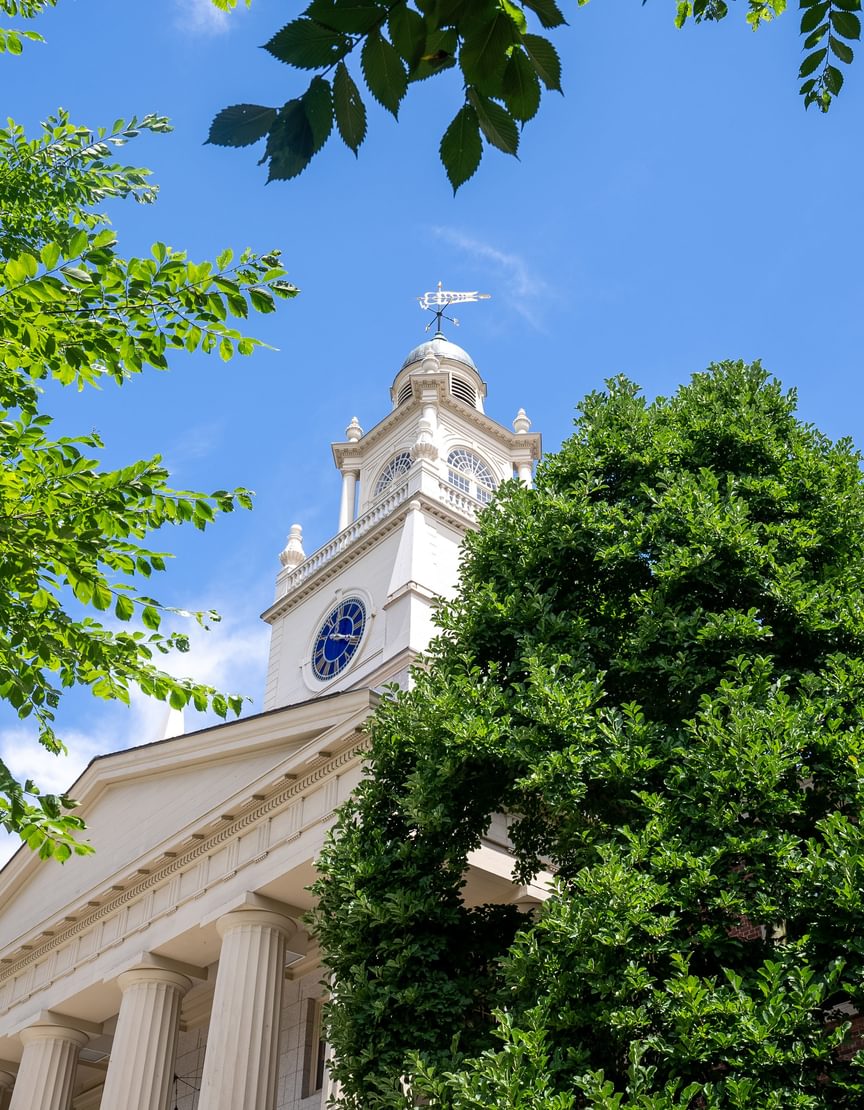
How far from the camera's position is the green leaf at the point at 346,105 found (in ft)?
11.6

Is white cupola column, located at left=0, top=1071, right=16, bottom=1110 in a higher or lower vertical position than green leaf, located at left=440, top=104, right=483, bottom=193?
higher

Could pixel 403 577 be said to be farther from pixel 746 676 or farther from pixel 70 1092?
pixel 746 676

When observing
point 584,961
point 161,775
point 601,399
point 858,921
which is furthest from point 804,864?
point 161,775

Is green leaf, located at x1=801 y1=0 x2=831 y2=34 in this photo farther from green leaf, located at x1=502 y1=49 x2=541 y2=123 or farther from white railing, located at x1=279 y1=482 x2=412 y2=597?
white railing, located at x1=279 y1=482 x2=412 y2=597

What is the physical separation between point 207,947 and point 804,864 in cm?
1270

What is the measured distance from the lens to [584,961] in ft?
31.9

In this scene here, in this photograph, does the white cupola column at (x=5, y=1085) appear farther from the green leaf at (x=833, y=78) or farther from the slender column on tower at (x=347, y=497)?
the green leaf at (x=833, y=78)

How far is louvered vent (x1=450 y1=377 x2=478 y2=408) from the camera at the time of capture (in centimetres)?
4061

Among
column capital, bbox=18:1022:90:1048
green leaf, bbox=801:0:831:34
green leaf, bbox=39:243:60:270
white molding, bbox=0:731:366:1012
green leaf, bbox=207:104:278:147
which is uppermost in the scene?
white molding, bbox=0:731:366:1012

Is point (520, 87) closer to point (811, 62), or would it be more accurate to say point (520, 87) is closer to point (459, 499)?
point (811, 62)

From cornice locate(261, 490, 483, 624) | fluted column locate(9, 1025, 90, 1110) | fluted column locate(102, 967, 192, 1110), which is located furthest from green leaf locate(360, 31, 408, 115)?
cornice locate(261, 490, 483, 624)

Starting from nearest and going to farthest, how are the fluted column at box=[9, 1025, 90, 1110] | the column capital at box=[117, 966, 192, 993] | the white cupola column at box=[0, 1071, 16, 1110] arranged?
1. the column capital at box=[117, 966, 192, 993]
2. the fluted column at box=[9, 1025, 90, 1110]
3. the white cupola column at box=[0, 1071, 16, 1110]

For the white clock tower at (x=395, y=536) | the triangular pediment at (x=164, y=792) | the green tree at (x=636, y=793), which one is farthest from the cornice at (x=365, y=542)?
the green tree at (x=636, y=793)

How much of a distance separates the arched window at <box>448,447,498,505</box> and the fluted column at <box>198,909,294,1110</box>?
1957cm
